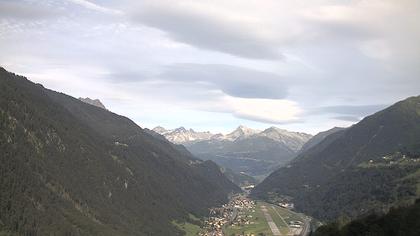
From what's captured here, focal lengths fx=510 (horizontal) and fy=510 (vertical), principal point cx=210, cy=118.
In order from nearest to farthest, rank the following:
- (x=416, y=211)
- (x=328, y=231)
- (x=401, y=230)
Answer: (x=401, y=230), (x=416, y=211), (x=328, y=231)

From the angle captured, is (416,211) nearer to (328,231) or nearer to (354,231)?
(354,231)

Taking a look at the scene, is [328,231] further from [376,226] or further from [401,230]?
[401,230]

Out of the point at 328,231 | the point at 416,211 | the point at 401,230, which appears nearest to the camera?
the point at 401,230

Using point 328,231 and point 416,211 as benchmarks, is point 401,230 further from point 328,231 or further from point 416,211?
point 328,231

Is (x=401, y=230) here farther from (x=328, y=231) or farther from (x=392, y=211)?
(x=328, y=231)

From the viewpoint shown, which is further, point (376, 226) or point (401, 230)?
point (376, 226)

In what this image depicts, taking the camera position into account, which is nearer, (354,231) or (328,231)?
(354,231)

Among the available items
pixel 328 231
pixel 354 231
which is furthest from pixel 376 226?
pixel 328 231
